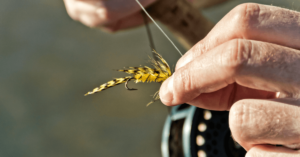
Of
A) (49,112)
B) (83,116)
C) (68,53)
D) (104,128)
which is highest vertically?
(68,53)

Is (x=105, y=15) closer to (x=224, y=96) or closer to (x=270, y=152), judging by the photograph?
(x=224, y=96)

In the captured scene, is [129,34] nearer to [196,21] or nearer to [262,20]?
[196,21]

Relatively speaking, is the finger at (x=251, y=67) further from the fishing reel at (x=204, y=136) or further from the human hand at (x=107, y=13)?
the human hand at (x=107, y=13)

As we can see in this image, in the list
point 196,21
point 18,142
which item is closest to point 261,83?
point 196,21

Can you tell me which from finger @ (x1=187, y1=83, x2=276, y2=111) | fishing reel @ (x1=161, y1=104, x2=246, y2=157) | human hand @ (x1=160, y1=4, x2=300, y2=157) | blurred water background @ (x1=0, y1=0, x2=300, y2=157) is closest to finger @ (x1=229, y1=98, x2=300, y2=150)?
human hand @ (x1=160, y1=4, x2=300, y2=157)

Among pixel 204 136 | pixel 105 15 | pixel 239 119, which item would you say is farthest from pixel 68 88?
pixel 239 119

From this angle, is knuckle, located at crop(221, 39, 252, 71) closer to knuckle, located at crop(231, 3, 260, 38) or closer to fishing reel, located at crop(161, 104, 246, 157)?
knuckle, located at crop(231, 3, 260, 38)

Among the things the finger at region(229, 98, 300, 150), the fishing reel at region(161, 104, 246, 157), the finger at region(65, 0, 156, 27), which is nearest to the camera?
the finger at region(229, 98, 300, 150)

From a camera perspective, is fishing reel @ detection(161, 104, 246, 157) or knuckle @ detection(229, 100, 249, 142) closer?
knuckle @ detection(229, 100, 249, 142)
